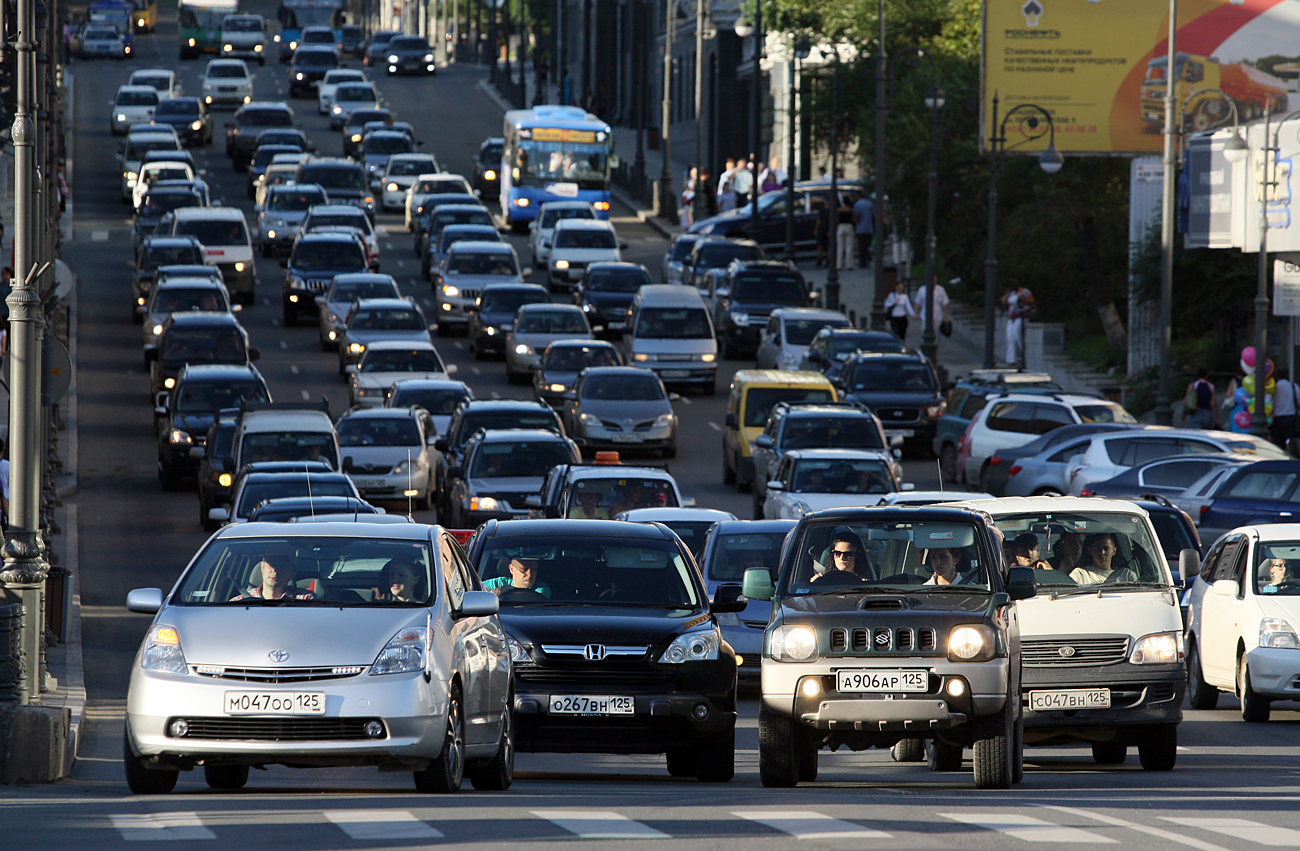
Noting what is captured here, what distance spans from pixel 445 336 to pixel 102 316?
804 cm

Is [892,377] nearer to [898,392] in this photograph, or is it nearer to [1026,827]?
[898,392]

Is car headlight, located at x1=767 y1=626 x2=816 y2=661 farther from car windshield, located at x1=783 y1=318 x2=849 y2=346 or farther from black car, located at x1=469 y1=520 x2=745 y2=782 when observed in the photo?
car windshield, located at x1=783 y1=318 x2=849 y2=346

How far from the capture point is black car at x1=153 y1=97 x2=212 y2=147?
273ft

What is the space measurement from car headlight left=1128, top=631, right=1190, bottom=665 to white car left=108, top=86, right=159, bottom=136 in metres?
73.5

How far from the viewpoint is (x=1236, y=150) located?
38.9 metres

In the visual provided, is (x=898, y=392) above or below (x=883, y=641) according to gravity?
below

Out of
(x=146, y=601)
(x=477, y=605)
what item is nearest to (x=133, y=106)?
(x=146, y=601)

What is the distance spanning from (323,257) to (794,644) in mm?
40021

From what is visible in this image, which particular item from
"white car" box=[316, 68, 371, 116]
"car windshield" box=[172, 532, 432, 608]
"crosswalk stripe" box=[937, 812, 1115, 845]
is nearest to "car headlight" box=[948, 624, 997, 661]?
"crosswalk stripe" box=[937, 812, 1115, 845]

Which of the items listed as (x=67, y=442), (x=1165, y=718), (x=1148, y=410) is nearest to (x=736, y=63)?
(x=1148, y=410)

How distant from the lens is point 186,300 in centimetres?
4562

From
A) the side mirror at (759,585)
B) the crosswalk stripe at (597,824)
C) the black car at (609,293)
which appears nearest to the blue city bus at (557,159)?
the black car at (609,293)

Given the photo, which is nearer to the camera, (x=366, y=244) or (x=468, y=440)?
(x=468, y=440)

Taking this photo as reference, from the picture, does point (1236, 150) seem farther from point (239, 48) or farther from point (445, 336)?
point (239, 48)
